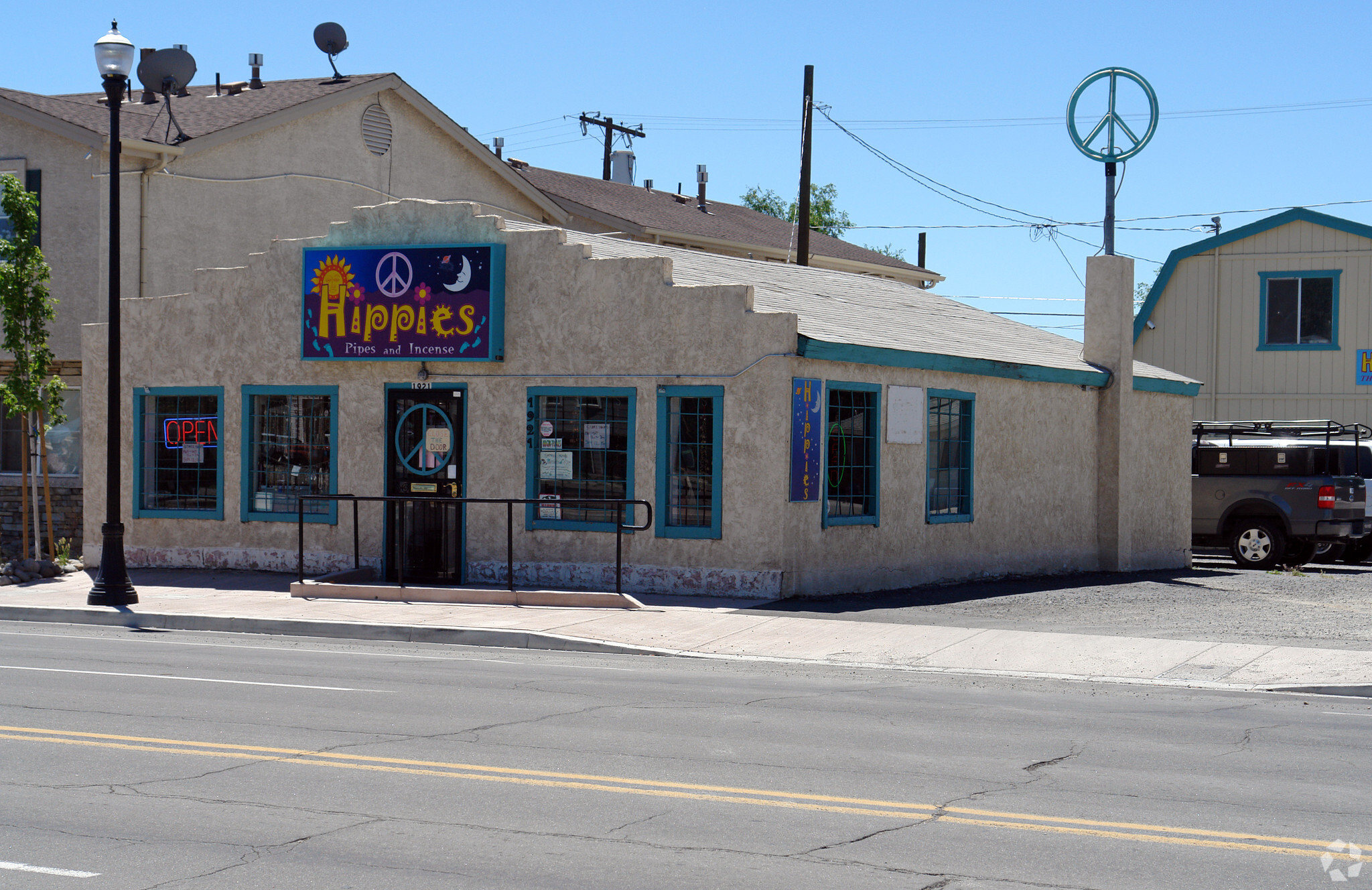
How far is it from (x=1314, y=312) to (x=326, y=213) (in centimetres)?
2019

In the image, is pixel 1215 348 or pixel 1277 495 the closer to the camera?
pixel 1277 495

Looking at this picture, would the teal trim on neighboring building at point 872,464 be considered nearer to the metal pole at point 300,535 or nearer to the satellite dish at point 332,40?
the metal pole at point 300,535

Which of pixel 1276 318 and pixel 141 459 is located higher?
pixel 1276 318

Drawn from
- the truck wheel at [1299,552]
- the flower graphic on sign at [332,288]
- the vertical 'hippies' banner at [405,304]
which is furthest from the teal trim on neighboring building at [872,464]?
the truck wheel at [1299,552]

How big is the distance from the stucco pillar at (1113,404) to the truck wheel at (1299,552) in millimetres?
2633

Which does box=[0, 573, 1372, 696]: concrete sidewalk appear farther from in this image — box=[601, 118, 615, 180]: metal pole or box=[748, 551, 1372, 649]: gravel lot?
box=[601, 118, 615, 180]: metal pole

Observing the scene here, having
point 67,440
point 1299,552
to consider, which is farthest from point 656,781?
point 67,440

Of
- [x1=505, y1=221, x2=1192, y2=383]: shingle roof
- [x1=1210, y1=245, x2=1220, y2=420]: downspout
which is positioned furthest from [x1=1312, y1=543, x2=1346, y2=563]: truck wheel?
A: [x1=1210, y1=245, x2=1220, y2=420]: downspout

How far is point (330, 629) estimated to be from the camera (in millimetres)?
14945

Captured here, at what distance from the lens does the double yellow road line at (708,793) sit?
6.56 m

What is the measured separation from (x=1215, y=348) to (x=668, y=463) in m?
17.9

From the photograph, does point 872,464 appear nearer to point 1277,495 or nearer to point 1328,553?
Answer: point 1277,495

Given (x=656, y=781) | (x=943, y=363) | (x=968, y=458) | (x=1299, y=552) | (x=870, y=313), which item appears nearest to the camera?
(x=656, y=781)

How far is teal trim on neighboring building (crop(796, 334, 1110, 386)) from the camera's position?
16.7m
